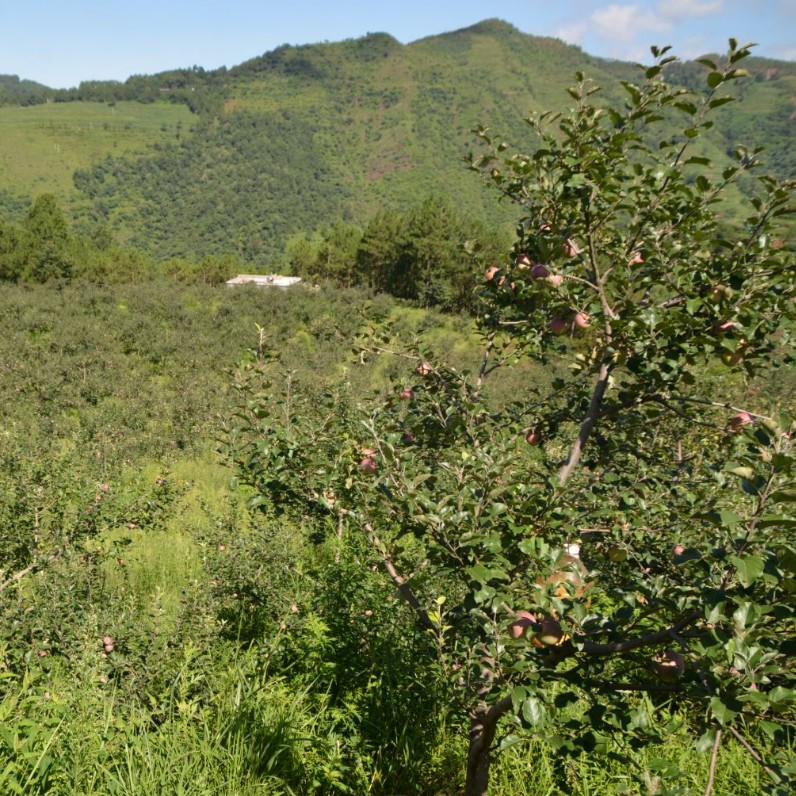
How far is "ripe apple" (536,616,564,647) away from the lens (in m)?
1.60

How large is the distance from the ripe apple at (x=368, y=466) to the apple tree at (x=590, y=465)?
27 mm

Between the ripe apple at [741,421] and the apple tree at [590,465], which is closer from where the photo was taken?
the apple tree at [590,465]

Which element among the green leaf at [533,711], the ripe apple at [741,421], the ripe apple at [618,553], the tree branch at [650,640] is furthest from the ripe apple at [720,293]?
the green leaf at [533,711]

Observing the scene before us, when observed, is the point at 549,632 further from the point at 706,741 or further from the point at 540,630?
the point at 706,741

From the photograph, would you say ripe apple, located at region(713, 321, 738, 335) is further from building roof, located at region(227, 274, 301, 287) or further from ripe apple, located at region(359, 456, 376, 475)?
building roof, located at region(227, 274, 301, 287)

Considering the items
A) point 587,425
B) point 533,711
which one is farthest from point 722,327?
point 533,711

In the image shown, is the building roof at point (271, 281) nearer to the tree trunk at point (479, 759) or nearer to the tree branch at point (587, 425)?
the tree branch at point (587, 425)

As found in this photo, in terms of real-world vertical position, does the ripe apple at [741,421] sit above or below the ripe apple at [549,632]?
above

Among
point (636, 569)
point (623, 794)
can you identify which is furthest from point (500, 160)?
point (623, 794)

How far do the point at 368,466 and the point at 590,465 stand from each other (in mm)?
1036

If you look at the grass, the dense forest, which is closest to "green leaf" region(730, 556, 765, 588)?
the dense forest

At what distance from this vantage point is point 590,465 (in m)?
2.57

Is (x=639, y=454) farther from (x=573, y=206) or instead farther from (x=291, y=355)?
(x=291, y=355)

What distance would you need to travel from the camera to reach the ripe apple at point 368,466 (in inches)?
86.2
